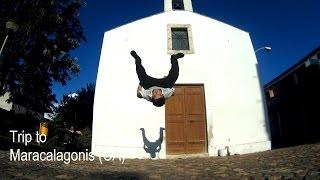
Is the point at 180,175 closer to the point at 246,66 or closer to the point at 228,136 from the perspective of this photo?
the point at 228,136

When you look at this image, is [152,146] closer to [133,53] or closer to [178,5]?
[133,53]

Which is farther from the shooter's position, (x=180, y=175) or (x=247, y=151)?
(x=247, y=151)

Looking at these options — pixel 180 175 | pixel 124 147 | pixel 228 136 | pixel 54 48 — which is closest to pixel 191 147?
pixel 228 136

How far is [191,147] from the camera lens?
12.7 meters

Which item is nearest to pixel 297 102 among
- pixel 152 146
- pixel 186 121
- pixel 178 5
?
pixel 178 5

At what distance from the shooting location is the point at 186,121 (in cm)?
1292

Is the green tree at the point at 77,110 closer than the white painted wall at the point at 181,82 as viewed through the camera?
No

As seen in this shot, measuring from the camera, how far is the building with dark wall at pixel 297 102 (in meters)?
17.7

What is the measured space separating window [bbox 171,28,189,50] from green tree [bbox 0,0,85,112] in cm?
635

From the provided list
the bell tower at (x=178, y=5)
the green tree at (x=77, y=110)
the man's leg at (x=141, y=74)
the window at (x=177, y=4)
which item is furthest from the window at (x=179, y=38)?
the green tree at (x=77, y=110)

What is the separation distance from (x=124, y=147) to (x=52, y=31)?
28.0 feet

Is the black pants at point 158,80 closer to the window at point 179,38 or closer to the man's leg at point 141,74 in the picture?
the man's leg at point 141,74

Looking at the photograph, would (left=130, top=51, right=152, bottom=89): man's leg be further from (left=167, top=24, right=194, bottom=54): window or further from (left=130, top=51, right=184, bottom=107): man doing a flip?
(left=167, top=24, right=194, bottom=54): window

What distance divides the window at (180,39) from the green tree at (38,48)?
6.35 meters
